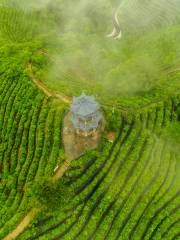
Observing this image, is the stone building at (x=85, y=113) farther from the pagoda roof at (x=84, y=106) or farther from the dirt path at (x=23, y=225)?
the dirt path at (x=23, y=225)

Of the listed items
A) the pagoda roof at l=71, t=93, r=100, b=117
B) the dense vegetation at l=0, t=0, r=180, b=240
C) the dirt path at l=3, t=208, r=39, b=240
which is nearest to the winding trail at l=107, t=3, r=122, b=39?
the dense vegetation at l=0, t=0, r=180, b=240

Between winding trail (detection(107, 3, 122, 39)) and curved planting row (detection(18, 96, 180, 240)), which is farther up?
winding trail (detection(107, 3, 122, 39))

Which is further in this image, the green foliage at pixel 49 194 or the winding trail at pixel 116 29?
the winding trail at pixel 116 29

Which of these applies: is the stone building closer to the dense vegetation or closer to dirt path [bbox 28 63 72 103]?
the dense vegetation

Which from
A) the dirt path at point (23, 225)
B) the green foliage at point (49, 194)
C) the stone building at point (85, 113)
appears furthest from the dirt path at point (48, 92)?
the dirt path at point (23, 225)

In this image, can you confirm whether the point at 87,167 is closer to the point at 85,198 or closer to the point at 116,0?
the point at 85,198

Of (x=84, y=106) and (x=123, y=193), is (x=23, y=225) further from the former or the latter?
(x=84, y=106)

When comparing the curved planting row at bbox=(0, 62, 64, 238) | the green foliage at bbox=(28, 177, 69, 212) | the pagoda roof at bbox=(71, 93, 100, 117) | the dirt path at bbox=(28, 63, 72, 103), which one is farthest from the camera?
the dirt path at bbox=(28, 63, 72, 103)
